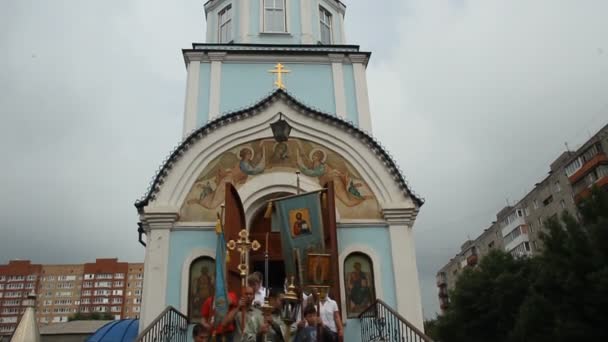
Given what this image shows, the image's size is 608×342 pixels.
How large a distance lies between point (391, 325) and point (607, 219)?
1156 centimetres

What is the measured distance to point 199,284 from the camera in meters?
10.5

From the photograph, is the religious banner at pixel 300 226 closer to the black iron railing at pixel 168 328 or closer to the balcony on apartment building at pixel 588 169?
the black iron railing at pixel 168 328

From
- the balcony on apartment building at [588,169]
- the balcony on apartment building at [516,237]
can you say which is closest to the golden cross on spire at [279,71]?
the balcony on apartment building at [588,169]

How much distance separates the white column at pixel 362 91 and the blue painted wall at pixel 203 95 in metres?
3.93

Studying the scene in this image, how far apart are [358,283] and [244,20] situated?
8.47 meters

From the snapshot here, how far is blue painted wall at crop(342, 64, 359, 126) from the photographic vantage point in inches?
541

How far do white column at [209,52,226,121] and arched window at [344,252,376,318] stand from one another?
5201mm

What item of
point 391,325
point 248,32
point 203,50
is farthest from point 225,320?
point 248,32

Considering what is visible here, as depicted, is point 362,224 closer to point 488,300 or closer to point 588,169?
point 488,300

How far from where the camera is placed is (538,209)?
41.6 metres

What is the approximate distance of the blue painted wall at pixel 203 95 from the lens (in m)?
13.5

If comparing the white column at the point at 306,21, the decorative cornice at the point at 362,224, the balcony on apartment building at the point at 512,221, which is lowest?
the decorative cornice at the point at 362,224

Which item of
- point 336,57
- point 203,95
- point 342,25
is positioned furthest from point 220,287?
point 342,25

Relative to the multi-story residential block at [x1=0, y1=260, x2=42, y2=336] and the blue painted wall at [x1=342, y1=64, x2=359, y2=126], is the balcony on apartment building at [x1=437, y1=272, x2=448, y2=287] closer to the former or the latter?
the blue painted wall at [x1=342, y1=64, x2=359, y2=126]
